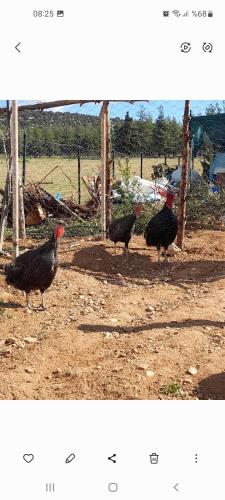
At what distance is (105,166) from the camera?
10602 millimetres

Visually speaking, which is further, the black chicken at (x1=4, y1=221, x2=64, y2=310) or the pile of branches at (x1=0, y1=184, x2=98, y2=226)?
the pile of branches at (x1=0, y1=184, x2=98, y2=226)

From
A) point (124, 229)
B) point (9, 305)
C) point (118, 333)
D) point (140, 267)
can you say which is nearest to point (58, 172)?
point (124, 229)

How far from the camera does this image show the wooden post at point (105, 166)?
10.5 metres

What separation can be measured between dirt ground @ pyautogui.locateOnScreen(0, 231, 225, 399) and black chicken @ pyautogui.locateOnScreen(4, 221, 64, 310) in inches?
13.0

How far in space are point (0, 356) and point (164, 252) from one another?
5.60 m

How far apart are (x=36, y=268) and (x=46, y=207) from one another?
811 centimetres

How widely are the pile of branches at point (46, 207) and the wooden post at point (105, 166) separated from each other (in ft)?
9.23

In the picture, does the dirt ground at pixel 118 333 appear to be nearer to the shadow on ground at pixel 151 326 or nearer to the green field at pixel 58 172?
the shadow on ground at pixel 151 326

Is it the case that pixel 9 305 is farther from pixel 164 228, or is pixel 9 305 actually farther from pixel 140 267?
pixel 164 228

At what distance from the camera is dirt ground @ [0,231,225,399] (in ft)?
13.9

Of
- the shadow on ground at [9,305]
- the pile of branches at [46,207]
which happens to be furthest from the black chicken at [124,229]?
the pile of branches at [46,207]
